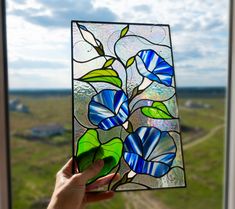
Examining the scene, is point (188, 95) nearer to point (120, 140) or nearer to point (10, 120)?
point (120, 140)

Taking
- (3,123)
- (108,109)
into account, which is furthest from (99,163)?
(3,123)

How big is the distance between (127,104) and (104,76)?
11cm

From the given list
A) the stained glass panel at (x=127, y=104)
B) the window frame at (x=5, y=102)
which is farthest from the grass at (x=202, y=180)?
the stained glass panel at (x=127, y=104)

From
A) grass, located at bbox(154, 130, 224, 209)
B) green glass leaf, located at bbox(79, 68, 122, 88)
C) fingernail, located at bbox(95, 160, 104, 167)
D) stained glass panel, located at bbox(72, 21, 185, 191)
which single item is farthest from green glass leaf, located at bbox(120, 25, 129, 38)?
grass, located at bbox(154, 130, 224, 209)

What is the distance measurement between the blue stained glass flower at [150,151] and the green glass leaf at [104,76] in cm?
17

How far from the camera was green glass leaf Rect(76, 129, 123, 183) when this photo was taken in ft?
3.10

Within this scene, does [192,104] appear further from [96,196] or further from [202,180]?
[96,196]

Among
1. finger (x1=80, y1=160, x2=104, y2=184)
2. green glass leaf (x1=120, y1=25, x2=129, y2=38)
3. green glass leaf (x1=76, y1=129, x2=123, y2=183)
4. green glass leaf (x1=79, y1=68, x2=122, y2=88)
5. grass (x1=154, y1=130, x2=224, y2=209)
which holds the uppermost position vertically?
green glass leaf (x1=120, y1=25, x2=129, y2=38)

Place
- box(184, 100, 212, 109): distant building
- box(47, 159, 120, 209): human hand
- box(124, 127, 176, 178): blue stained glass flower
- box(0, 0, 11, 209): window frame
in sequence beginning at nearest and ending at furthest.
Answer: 1. box(47, 159, 120, 209): human hand
2. box(124, 127, 176, 178): blue stained glass flower
3. box(0, 0, 11, 209): window frame
4. box(184, 100, 212, 109): distant building

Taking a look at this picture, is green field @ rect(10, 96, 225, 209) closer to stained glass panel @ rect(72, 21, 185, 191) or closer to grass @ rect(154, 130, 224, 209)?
grass @ rect(154, 130, 224, 209)

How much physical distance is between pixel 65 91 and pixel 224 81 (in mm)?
643

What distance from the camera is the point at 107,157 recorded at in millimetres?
970

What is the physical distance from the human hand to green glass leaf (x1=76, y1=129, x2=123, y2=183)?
0.05 ft

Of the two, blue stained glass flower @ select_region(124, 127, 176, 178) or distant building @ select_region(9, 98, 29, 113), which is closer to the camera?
blue stained glass flower @ select_region(124, 127, 176, 178)
